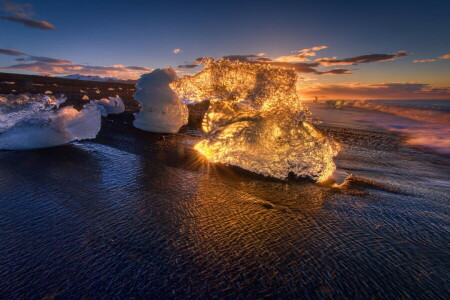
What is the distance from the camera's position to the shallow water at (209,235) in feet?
5.56

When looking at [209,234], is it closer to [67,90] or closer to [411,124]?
[411,124]

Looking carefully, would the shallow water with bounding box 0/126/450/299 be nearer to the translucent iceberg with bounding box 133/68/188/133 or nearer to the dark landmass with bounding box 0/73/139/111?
the translucent iceberg with bounding box 133/68/188/133

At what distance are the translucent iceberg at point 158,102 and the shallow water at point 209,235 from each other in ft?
12.8

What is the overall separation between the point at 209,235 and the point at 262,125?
2.62 metres

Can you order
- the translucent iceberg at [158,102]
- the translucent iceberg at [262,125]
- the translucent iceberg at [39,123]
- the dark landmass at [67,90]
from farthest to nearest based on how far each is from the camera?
1. the dark landmass at [67,90]
2. the translucent iceberg at [158,102]
3. the translucent iceberg at [39,123]
4. the translucent iceberg at [262,125]

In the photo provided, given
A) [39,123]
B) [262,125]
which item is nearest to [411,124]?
[262,125]

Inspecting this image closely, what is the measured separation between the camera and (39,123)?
5223mm

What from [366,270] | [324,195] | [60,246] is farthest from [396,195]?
[60,246]

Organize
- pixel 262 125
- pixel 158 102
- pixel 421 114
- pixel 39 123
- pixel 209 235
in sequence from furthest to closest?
pixel 421 114 → pixel 158 102 → pixel 39 123 → pixel 262 125 → pixel 209 235

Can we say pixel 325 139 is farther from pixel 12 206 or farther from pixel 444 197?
pixel 12 206

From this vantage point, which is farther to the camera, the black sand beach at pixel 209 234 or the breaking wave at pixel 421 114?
the breaking wave at pixel 421 114

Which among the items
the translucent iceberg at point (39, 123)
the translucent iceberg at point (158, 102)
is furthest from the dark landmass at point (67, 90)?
the translucent iceberg at point (39, 123)

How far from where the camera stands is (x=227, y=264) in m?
1.91

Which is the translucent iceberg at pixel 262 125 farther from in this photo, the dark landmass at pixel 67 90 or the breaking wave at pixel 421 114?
the breaking wave at pixel 421 114
